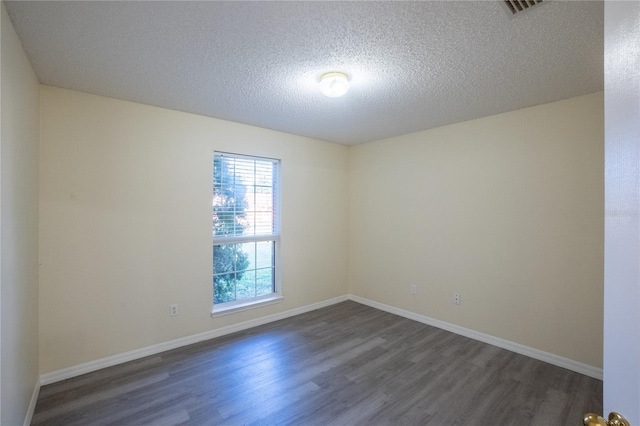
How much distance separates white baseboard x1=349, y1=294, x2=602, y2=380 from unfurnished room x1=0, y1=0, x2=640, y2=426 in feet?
0.06

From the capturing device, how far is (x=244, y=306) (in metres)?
3.39

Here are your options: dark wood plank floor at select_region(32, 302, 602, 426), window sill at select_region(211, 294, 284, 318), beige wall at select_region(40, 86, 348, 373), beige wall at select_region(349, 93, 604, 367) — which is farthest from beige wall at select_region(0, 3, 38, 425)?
beige wall at select_region(349, 93, 604, 367)

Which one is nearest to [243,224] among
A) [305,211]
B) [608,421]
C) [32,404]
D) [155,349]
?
[305,211]

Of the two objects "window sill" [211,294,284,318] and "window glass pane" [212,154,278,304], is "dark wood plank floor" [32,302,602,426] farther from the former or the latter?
"window glass pane" [212,154,278,304]

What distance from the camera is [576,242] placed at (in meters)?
2.51

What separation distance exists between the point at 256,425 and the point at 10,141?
2.19 meters

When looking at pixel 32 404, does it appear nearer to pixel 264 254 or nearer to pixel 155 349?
pixel 155 349

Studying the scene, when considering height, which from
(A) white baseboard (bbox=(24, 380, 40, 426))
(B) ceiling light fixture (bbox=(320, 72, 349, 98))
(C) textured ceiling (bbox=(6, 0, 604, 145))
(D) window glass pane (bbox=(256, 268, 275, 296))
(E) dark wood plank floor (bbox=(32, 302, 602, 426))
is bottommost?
(E) dark wood plank floor (bbox=(32, 302, 602, 426))

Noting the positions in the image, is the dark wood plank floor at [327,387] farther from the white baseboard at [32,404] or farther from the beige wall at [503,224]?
the beige wall at [503,224]

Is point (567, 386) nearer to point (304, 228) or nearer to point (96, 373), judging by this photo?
point (304, 228)

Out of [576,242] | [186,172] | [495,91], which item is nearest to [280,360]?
[186,172]

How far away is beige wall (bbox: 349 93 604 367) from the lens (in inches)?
96.9

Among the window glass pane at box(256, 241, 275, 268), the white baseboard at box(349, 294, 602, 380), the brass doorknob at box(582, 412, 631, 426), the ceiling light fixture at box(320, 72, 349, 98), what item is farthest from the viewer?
the window glass pane at box(256, 241, 275, 268)

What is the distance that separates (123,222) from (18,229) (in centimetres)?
94
